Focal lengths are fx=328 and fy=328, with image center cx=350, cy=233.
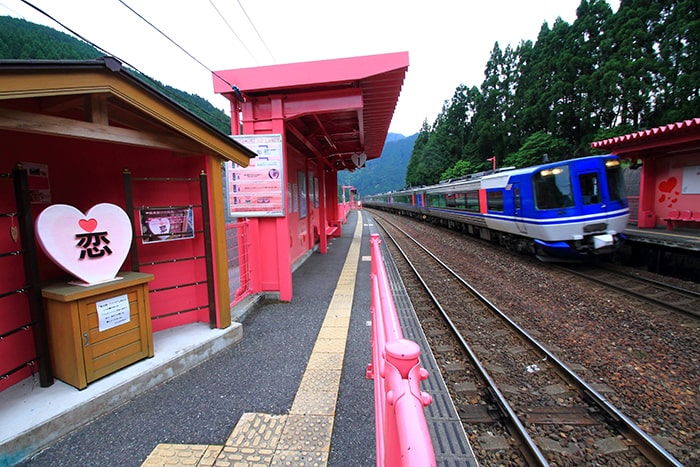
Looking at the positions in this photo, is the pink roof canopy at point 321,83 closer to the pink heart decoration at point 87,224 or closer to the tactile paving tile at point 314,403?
the pink heart decoration at point 87,224

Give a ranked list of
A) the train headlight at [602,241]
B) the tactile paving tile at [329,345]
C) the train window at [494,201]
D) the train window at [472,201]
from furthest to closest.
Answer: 1. the train window at [472,201]
2. the train window at [494,201]
3. the train headlight at [602,241]
4. the tactile paving tile at [329,345]

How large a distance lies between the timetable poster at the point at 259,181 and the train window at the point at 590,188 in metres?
7.12

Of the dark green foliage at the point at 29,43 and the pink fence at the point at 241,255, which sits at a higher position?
the dark green foliage at the point at 29,43

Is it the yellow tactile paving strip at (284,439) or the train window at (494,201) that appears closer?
the yellow tactile paving strip at (284,439)

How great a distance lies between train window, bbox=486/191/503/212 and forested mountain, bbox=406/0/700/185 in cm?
2079

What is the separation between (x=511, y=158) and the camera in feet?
116

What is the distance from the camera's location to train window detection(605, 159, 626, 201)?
7.92 metres

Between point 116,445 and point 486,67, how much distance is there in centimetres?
5551

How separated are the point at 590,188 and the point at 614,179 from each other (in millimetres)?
751

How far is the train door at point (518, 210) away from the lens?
9.21 m

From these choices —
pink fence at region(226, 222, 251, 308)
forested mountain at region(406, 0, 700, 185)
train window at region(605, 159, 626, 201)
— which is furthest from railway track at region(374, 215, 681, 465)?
forested mountain at region(406, 0, 700, 185)

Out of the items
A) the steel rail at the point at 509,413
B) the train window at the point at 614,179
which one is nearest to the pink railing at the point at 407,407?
the steel rail at the point at 509,413

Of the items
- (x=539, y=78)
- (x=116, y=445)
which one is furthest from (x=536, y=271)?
(x=539, y=78)

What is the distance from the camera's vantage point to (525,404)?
11.0 feet
